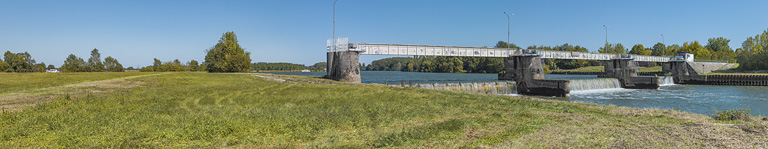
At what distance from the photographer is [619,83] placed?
56.8 metres

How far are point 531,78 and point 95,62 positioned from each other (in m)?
103

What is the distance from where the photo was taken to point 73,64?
85.2 meters

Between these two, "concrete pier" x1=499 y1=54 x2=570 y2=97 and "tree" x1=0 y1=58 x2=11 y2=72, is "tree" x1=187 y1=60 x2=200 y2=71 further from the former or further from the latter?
"concrete pier" x1=499 y1=54 x2=570 y2=97

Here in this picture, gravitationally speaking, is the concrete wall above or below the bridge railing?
below

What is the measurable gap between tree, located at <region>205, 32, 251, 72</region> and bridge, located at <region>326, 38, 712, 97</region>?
40287 millimetres

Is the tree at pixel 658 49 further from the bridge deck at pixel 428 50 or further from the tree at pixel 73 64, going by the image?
the tree at pixel 73 64

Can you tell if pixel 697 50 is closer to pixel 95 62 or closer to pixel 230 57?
pixel 230 57

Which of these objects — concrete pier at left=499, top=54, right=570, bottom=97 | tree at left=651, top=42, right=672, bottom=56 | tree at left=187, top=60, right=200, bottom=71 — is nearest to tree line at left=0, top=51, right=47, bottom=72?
tree at left=187, top=60, right=200, bottom=71

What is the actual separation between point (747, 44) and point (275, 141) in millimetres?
159505

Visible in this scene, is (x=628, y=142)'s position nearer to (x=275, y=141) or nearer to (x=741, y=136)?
(x=741, y=136)

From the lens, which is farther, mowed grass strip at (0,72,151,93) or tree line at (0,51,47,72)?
tree line at (0,51,47,72)

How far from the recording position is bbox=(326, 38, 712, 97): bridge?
126ft

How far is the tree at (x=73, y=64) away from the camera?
Result: 3246 inches

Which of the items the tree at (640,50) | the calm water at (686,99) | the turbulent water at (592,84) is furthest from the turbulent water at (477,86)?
the tree at (640,50)
